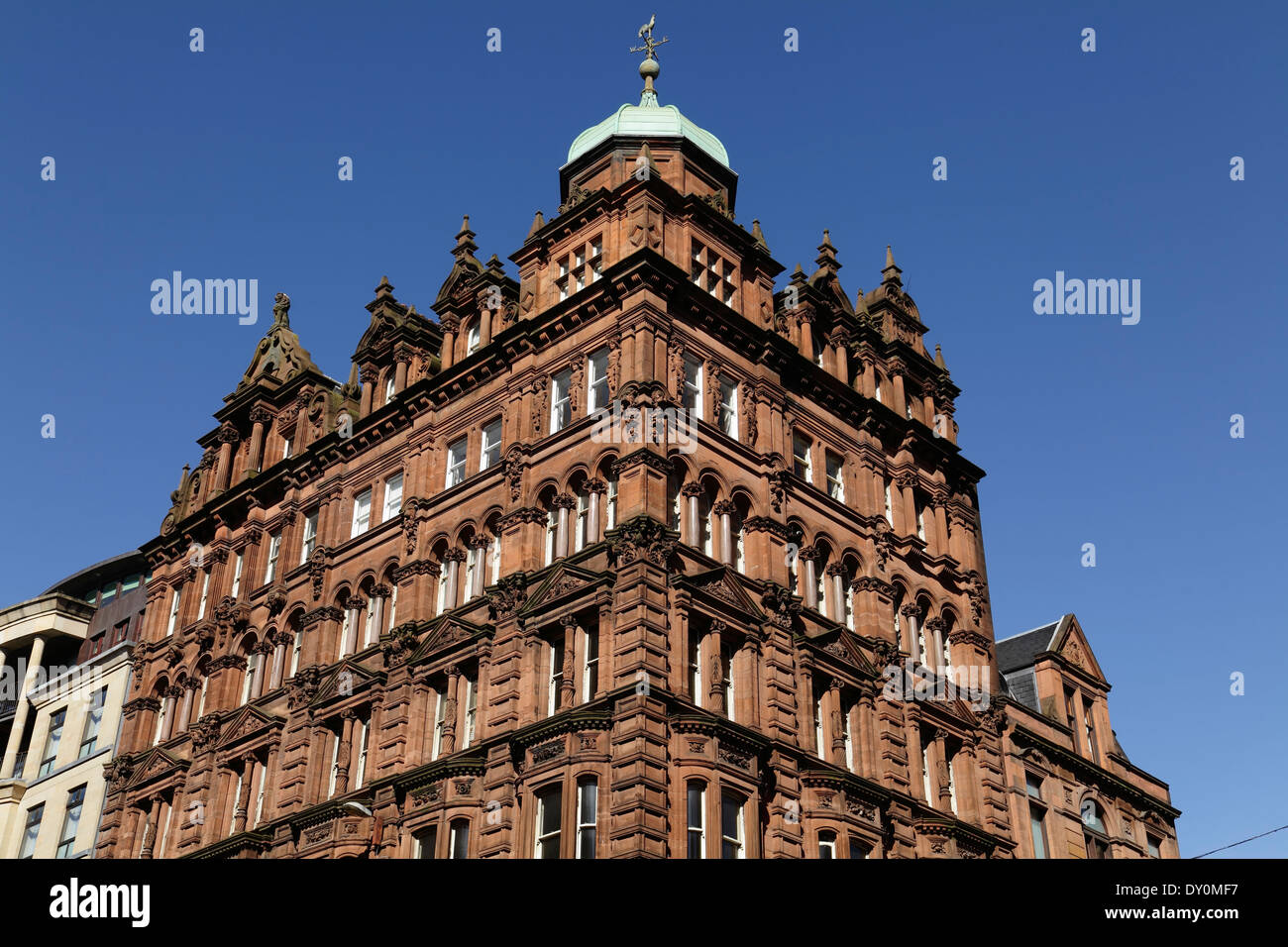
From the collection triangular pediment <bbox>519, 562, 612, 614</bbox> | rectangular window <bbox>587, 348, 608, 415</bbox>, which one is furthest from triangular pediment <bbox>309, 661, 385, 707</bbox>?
rectangular window <bbox>587, 348, 608, 415</bbox>

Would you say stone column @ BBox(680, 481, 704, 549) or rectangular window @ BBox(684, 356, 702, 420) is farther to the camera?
rectangular window @ BBox(684, 356, 702, 420)

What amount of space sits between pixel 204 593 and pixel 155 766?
6.95 m

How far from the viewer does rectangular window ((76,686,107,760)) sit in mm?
58875

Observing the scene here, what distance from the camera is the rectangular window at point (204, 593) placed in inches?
2152

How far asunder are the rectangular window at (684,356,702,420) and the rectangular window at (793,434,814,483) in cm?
448

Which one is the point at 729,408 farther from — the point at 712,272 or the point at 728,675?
the point at 728,675

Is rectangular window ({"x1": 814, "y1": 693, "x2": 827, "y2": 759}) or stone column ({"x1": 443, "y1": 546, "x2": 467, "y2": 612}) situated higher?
stone column ({"x1": 443, "y1": 546, "x2": 467, "y2": 612})

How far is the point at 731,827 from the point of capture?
37344 millimetres

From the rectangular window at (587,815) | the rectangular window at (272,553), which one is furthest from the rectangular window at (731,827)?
the rectangular window at (272,553)

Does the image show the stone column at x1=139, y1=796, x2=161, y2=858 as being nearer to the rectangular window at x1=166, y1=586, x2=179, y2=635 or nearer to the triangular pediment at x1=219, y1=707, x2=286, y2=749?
the triangular pediment at x1=219, y1=707, x2=286, y2=749

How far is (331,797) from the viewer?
43625 mm
